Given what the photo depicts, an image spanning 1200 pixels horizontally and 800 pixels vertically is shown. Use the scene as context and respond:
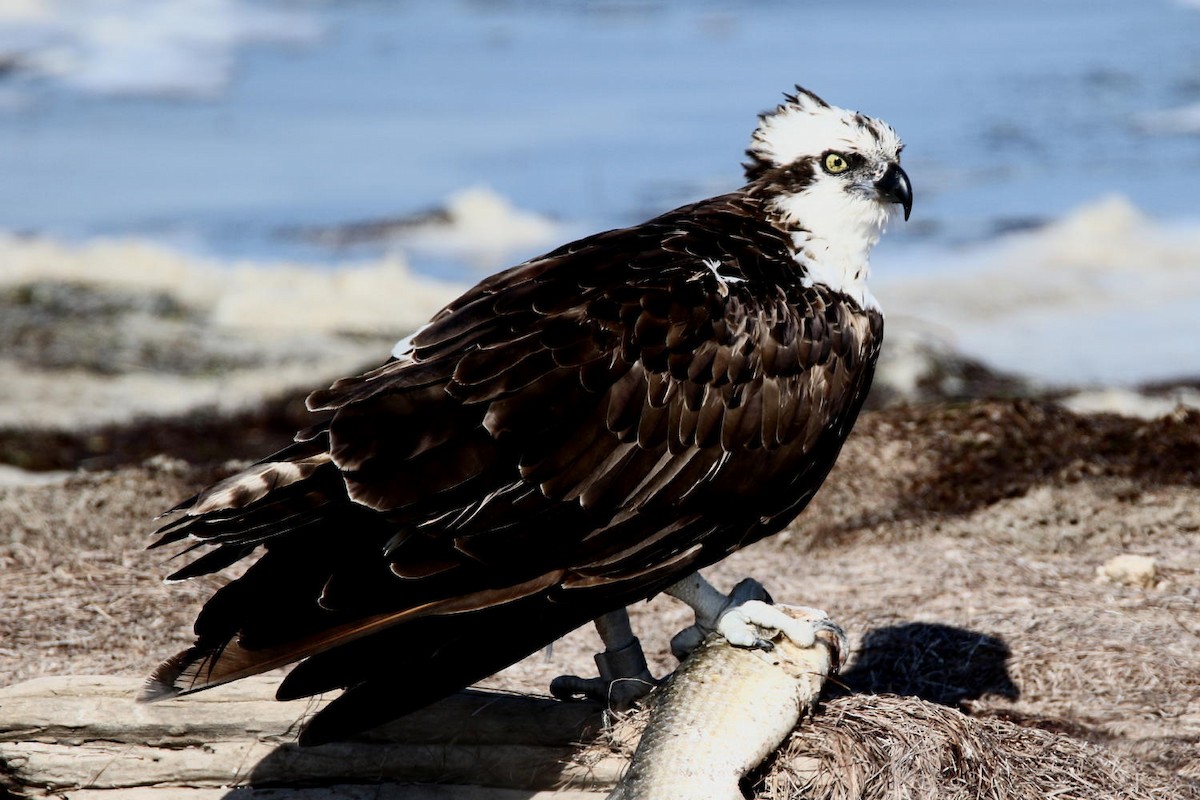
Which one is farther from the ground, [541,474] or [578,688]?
[541,474]

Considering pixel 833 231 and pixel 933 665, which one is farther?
pixel 933 665

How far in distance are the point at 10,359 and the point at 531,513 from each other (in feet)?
50.9

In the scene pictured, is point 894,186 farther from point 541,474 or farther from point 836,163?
point 541,474

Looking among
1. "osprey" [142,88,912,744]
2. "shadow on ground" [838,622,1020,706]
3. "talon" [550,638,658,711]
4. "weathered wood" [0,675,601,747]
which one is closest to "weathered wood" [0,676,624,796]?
"weathered wood" [0,675,601,747]

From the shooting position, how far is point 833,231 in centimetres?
580

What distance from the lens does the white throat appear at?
5.76m

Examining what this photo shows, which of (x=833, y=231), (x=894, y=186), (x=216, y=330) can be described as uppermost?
(x=894, y=186)

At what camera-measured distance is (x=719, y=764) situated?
4.90 metres

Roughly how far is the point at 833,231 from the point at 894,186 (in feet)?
1.05

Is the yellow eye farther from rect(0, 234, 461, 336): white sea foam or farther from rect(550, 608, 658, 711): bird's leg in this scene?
rect(0, 234, 461, 336): white sea foam

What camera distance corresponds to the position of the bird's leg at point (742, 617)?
5.25m

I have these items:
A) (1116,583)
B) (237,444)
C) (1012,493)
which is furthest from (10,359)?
(1116,583)

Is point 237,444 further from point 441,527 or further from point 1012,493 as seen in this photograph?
point 441,527

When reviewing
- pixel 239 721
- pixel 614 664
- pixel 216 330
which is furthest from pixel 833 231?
pixel 216 330
